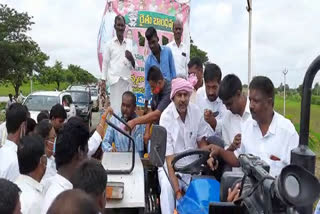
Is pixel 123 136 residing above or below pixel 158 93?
below

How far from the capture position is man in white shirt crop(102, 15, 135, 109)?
7.20 meters

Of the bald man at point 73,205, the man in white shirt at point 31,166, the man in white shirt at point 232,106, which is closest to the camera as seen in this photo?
the bald man at point 73,205

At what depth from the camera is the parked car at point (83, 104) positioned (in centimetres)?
2058

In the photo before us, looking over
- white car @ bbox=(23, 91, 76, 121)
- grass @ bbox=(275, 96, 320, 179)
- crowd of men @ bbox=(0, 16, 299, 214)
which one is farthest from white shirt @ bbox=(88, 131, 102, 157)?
white car @ bbox=(23, 91, 76, 121)

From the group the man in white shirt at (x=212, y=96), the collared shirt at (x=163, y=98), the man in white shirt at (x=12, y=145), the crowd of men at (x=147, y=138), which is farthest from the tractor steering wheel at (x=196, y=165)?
the collared shirt at (x=163, y=98)

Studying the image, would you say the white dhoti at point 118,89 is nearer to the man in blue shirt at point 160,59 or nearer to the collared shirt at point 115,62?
the collared shirt at point 115,62

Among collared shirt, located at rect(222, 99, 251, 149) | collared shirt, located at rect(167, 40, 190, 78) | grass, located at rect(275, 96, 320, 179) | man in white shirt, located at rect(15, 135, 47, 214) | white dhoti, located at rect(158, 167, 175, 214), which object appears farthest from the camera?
collared shirt, located at rect(167, 40, 190, 78)

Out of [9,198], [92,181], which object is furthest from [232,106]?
[9,198]

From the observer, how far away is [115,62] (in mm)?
7262

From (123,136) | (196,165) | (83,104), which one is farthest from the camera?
(83,104)

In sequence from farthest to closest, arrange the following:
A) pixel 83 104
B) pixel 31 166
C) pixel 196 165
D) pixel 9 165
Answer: pixel 83 104, pixel 9 165, pixel 196 165, pixel 31 166

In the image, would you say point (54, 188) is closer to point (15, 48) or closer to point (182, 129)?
point (182, 129)

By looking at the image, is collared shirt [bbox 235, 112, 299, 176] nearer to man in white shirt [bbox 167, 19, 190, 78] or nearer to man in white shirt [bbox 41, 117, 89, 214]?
man in white shirt [bbox 41, 117, 89, 214]

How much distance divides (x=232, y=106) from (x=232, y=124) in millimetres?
238
